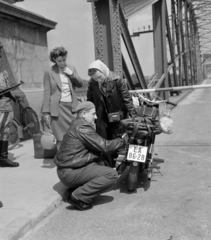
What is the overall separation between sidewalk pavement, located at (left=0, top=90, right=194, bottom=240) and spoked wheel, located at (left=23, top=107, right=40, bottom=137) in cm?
169

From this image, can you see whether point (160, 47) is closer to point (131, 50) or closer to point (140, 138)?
point (131, 50)

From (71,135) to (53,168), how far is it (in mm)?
1528

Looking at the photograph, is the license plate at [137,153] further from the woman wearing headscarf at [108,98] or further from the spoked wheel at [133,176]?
the woman wearing headscarf at [108,98]

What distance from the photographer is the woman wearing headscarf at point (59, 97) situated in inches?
193

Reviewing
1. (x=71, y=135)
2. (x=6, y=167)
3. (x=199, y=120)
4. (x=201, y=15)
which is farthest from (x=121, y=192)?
(x=201, y=15)

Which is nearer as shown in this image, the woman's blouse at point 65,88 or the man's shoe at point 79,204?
the man's shoe at point 79,204

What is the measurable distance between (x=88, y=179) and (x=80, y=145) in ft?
1.23

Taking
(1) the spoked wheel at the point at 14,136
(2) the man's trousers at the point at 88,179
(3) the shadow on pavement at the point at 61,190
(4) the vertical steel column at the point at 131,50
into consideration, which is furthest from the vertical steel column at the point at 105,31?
(2) the man's trousers at the point at 88,179

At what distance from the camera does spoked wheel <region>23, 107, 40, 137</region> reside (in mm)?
7235

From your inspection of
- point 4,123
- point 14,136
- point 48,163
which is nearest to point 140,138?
point 48,163

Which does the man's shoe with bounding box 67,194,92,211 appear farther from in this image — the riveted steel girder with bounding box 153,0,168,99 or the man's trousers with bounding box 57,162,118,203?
the riveted steel girder with bounding box 153,0,168,99

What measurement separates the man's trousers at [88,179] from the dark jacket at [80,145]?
0.07 metres

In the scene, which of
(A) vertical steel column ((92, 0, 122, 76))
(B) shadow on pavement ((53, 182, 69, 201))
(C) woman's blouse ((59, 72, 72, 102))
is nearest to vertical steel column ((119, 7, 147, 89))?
(A) vertical steel column ((92, 0, 122, 76))

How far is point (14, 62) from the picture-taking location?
291 inches
